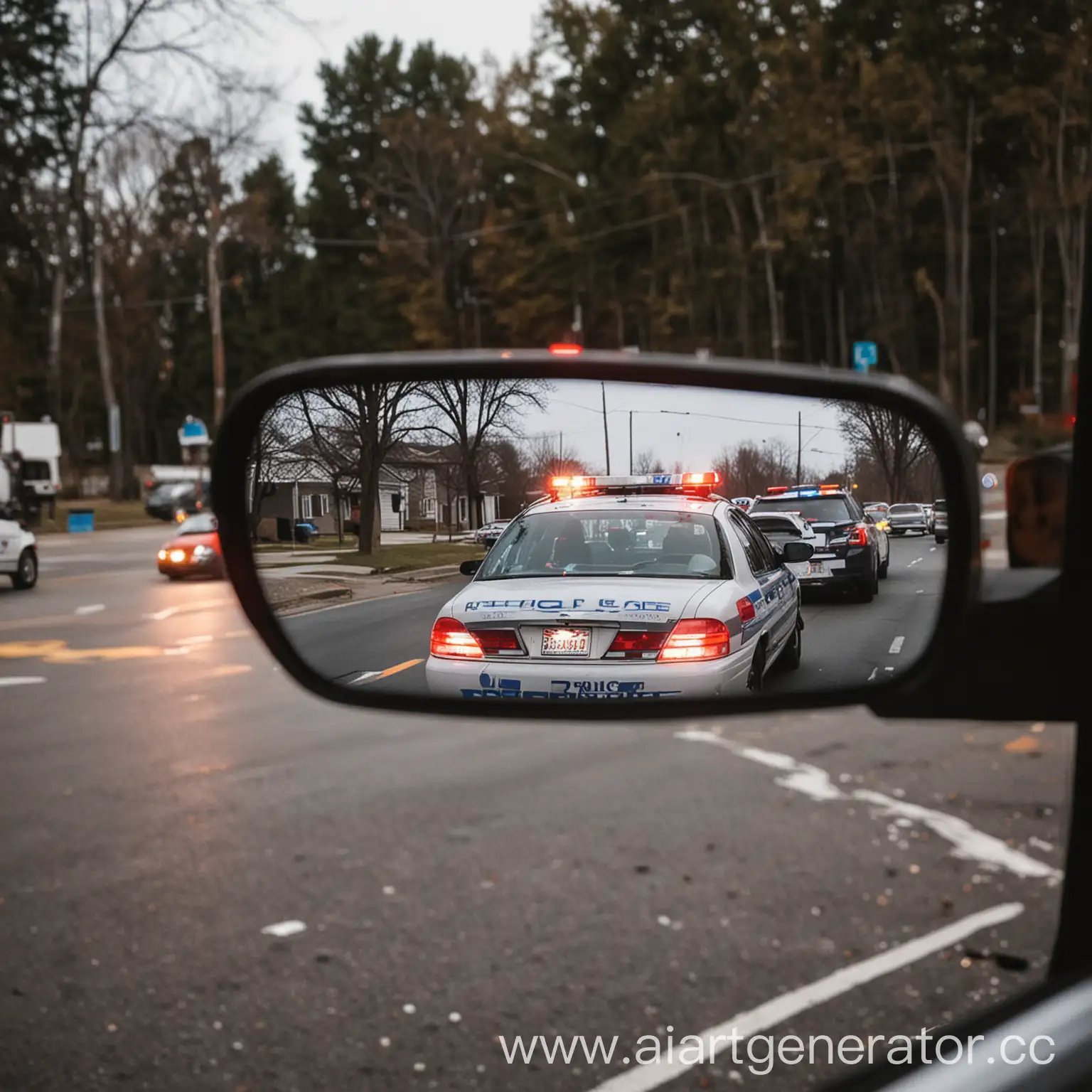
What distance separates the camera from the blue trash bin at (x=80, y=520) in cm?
711

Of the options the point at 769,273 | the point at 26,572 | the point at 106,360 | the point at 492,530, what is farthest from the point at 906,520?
the point at 106,360

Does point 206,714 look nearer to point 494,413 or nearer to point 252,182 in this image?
point 252,182

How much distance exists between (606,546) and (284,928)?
9032 mm

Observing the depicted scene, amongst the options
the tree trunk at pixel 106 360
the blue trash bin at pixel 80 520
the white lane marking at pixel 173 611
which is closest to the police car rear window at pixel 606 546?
the blue trash bin at pixel 80 520

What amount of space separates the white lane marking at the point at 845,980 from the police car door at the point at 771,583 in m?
5.95

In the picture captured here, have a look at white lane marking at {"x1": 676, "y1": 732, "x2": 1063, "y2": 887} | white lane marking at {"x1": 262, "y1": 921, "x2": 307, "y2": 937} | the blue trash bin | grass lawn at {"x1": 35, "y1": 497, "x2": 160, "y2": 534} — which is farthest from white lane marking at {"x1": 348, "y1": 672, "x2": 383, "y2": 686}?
white lane marking at {"x1": 262, "y1": 921, "x2": 307, "y2": 937}

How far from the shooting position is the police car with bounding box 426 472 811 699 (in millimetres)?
1156

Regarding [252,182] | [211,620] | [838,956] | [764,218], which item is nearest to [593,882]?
[838,956]

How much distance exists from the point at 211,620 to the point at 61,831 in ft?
15.1

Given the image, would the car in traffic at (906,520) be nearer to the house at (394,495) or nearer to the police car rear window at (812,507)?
the police car rear window at (812,507)

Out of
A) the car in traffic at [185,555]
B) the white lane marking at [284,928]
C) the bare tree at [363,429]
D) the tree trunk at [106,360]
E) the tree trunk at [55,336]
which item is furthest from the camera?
the tree trunk at [106,360]

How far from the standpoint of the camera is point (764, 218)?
71.6 feet

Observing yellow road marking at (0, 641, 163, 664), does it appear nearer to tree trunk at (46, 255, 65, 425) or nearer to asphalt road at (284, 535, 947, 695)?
tree trunk at (46, 255, 65, 425)

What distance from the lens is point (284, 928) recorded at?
946 cm
